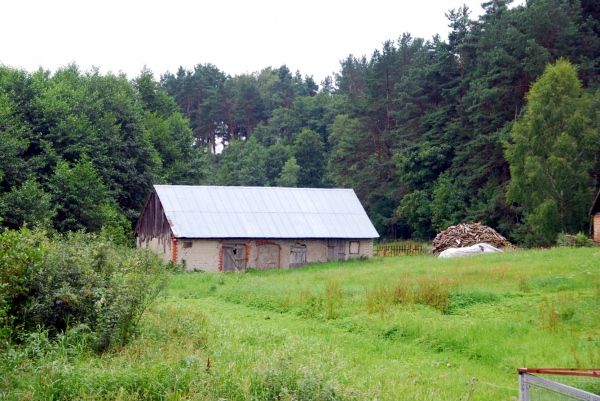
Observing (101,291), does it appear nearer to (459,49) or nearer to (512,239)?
(512,239)

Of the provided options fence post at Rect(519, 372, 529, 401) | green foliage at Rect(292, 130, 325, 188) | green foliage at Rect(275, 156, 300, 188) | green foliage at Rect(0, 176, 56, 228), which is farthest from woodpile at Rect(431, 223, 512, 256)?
green foliage at Rect(292, 130, 325, 188)

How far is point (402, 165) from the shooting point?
5428 centimetres

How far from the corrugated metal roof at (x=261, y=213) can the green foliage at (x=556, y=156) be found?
34.3ft

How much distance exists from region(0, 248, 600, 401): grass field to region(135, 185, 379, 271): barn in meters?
10.2

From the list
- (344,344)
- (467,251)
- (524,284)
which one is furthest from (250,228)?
(344,344)

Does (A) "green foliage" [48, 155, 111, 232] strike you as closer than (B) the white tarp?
No

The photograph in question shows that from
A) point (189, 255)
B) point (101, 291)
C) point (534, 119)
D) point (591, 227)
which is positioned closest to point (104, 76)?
point (189, 255)

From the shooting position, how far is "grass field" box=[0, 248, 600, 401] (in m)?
8.56

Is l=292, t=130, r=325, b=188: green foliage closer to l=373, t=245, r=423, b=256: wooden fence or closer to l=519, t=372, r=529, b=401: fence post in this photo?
l=373, t=245, r=423, b=256: wooden fence

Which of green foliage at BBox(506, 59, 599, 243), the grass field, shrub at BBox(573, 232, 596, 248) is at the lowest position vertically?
the grass field

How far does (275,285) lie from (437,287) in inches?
279

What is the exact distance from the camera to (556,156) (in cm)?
3578

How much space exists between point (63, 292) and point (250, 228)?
2229cm

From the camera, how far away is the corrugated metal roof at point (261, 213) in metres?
32.1
